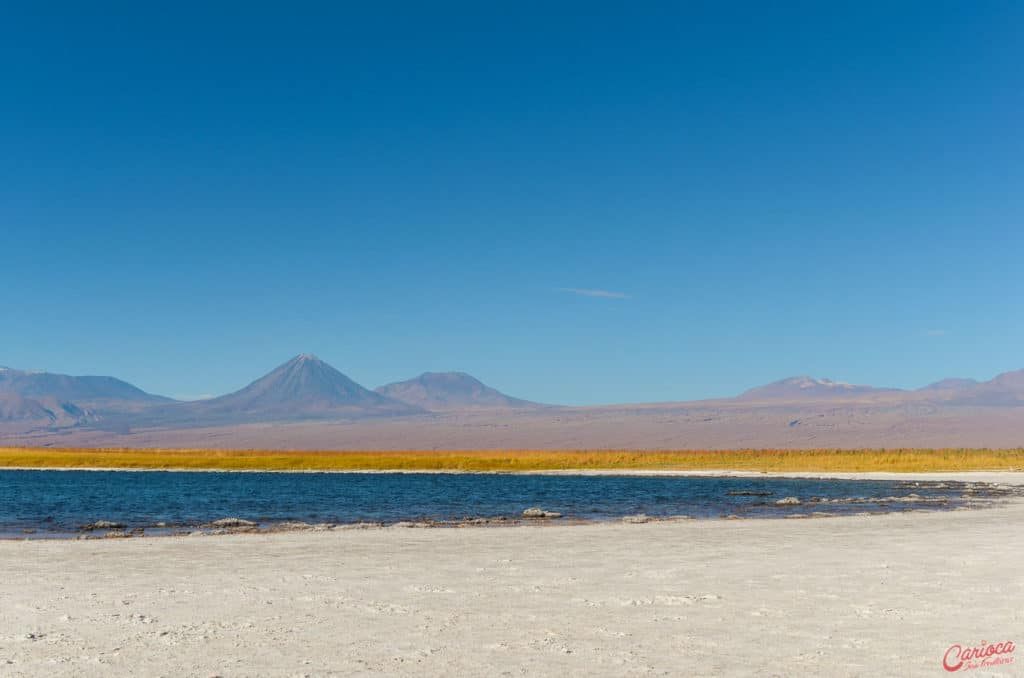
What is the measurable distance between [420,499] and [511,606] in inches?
1473

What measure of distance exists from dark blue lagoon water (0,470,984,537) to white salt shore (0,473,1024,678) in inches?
503

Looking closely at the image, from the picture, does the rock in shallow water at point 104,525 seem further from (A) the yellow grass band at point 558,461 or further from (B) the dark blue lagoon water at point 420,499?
(A) the yellow grass band at point 558,461

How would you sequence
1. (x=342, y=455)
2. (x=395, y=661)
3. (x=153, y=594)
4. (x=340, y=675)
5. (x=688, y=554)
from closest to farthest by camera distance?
(x=340, y=675)
(x=395, y=661)
(x=153, y=594)
(x=688, y=554)
(x=342, y=455)

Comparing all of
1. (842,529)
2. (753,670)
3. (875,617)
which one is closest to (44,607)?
(753,670)

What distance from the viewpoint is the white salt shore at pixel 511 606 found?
1177 cm

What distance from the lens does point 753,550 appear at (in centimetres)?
2438

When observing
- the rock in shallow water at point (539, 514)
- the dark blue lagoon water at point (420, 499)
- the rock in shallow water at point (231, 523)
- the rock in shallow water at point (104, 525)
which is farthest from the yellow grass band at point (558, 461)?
the rock in shallow water at point (104, 525)

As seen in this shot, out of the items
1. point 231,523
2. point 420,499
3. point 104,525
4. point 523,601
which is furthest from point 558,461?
point 523,601

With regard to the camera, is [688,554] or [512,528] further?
[512,528]

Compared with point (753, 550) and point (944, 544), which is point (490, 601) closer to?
point (753, 550)

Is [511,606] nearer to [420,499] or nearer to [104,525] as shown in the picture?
[104,525]

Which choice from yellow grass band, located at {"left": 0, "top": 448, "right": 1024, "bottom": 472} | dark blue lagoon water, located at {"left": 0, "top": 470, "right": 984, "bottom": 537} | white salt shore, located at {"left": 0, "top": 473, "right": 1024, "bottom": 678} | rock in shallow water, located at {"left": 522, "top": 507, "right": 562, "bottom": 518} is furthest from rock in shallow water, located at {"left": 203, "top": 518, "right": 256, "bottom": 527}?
yellow grass band, located at {"left": 0, "top": 448, "right": 1024, "bottom": 472}

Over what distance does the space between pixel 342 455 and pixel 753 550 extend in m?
95.1

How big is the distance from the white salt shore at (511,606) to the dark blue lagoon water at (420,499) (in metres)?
12.8
